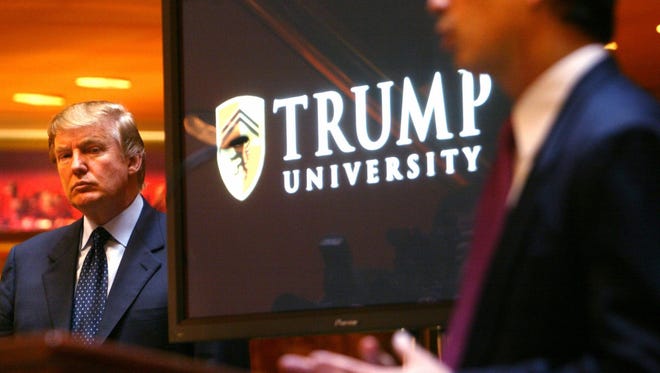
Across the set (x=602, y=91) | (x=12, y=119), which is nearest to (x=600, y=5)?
(x=602, y=91)

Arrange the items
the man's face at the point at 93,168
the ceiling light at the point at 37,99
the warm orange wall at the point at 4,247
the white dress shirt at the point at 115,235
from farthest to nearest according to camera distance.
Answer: the warm orange wall at the point at 4,247, the ceiling light at the point at 37,99, the man's face at the point at 93,168, the white dress shirt at the point at 115,235

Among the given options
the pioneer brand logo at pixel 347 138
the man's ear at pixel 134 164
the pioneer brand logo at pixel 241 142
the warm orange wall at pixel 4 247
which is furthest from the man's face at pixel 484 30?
the warm orange wall at pixel 4 247

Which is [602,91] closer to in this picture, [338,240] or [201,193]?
[338,240]

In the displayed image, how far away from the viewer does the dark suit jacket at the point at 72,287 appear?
3.02 meters

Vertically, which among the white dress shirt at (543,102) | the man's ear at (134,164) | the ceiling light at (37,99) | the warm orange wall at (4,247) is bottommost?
the white dress shirt at (543,102)

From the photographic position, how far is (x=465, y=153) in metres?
2.39

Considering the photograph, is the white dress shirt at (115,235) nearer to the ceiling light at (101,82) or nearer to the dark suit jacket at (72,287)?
the dark suit jacket at (72,287)

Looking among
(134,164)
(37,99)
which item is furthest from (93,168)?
(37,99)

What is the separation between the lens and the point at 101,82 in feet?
22.6

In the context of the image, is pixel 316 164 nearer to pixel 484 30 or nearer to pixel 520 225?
pixel 484 30

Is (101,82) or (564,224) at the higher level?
(101,82)

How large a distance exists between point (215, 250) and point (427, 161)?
2.05ft

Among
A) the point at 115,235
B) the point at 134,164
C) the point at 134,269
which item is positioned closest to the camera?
the point at 134,269

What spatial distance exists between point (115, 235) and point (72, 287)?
7.8 inches
